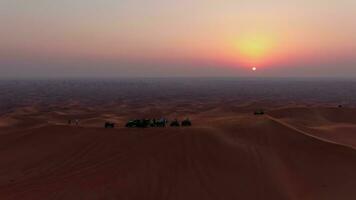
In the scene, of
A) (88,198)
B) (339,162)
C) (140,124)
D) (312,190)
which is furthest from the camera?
(140,124)

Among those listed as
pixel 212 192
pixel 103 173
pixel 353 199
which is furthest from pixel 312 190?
pixel 103 173

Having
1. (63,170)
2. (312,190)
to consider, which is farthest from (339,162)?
(63,170)

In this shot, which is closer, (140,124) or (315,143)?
(315,143)

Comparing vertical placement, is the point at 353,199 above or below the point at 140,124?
below

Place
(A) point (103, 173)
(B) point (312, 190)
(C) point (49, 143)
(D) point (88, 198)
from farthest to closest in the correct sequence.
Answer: (C) point (49, 143), (A) point (103, 173), (B) point (312, 190), (D) point (88, 198)

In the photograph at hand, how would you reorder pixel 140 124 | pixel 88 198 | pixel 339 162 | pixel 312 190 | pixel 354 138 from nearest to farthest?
pixel 88 198 → pixel 312 190 → pixel 339 162 → pixel 140 124 → pixel 354 138

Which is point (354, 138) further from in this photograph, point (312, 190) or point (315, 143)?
point (312, 190)
